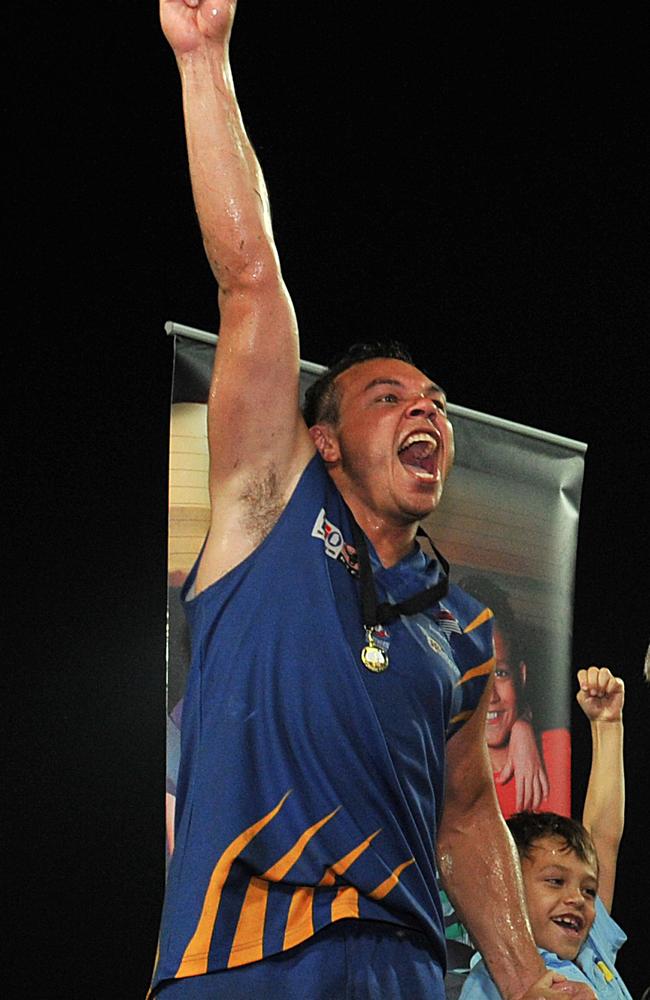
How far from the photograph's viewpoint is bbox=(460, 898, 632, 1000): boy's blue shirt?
9.66 feet

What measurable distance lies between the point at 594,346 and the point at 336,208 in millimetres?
1062

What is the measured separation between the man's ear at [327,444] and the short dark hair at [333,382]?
25 mm

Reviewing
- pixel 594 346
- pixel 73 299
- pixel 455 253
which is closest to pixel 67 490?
pixel 73 299

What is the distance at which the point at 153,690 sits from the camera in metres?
3.64

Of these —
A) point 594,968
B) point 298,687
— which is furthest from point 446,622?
Result: point 594,968

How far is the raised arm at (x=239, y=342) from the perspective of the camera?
208 centimetres

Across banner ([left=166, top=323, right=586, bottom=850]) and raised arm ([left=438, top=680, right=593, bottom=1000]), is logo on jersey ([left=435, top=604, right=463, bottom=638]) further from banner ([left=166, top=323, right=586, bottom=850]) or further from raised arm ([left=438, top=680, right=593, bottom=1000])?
banner ([left=166, top=323, right=586, bottom=850])

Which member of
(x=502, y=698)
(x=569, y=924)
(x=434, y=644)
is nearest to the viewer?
(x=434, y=644)

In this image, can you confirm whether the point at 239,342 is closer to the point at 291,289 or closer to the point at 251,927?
the point at 251,927

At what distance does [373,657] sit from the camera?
6.77 feet

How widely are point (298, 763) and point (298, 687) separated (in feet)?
0.34

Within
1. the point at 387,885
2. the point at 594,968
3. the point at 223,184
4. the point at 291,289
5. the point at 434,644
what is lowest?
the point at 594,968

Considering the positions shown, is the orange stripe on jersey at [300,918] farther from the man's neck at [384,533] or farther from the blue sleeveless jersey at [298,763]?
the man's neck at [384,533]

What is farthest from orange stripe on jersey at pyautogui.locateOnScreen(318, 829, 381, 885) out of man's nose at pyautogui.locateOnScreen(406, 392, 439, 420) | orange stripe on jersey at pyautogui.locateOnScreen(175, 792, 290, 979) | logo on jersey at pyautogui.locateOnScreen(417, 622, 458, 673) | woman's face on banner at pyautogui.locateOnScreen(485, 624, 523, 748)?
woman's face on banner at pyautogui.locateOnScreen(485, 624, 523, 748)
